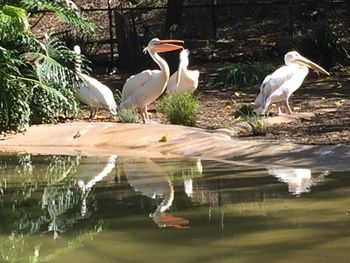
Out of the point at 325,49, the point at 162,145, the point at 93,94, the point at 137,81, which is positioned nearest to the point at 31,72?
the point at 93,94

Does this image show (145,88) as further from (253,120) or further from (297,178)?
(297,178)

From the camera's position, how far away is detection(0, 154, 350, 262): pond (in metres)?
4.85

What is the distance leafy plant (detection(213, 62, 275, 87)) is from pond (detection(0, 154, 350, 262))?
8.73 meters

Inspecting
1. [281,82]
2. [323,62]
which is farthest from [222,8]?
[281,82]

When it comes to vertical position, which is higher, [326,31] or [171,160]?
[326,31]

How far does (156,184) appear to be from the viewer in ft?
24.2

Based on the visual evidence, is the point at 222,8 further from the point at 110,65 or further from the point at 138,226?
the point at 138,226

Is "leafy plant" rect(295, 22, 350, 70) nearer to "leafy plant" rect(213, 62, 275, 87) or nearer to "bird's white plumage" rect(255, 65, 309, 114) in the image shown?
"leafy plant" rect(213, 62, 275, 87)

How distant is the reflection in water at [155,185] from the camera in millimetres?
5750

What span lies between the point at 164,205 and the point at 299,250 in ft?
5.91

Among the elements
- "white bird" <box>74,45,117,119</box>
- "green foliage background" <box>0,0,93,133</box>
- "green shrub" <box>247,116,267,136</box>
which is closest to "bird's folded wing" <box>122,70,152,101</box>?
"white bird" <box>74,45,117,119</box>

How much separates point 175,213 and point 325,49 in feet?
44.2

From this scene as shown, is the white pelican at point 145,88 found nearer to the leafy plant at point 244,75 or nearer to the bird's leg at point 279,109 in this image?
the bird's leg at point 279,109

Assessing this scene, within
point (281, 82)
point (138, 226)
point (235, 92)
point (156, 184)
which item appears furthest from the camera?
point (235, 92)
